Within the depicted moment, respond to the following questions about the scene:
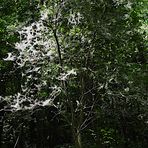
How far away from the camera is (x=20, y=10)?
13562 mm

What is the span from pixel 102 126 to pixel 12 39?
629 cm

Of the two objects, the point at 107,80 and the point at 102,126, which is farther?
the point at 102,126

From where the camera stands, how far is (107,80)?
9.68 metres

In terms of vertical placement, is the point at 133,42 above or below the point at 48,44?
above

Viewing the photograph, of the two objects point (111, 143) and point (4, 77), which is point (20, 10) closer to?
point (4, 77)

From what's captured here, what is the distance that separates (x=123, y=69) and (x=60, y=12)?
3.00m

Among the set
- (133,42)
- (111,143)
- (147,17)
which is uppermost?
(147,17)

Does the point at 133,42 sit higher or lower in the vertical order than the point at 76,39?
higher

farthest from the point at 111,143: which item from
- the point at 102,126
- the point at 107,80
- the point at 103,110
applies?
the point at 107,80

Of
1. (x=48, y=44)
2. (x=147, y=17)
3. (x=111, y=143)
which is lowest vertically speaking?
(x=111, y=143)

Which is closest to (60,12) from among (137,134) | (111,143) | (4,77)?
(4,77)

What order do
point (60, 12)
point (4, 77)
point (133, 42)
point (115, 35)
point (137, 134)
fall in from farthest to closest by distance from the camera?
1. point (137, 134)
2. point (4, 77)
3. point (133, 42)
4. point (115, 35)
5. point (60, 12)

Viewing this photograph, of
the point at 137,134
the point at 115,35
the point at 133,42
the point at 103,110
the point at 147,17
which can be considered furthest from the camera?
the point at 137,134

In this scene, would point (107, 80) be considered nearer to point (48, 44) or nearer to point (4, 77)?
point (48, 44)
